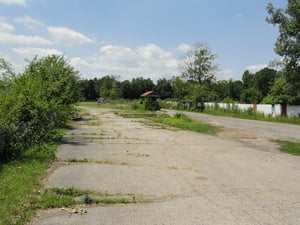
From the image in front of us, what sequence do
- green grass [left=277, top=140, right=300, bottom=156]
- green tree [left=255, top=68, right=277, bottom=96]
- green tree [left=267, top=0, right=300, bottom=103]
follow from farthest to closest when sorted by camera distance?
1. green tree [left=255, top=68, right=277, bottom=96]
2. green tree [left=267, top=0, right=300, bottom=103]
3. green grass [left=277, top=140, right=300, bottom=156]

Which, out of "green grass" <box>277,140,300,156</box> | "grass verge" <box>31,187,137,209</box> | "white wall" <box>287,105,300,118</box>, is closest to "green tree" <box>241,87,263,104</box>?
"white wall" <box>287,105,300,118</box>

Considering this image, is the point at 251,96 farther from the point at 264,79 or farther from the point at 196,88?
the point at 196,88

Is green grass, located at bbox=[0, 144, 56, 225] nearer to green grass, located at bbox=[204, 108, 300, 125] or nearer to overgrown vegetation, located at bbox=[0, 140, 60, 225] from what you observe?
overgrown vegetation, located at bbox=[0, 140, 60, 225]

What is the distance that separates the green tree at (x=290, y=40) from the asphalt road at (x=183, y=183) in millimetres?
18692

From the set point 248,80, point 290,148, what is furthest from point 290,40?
point 248,80

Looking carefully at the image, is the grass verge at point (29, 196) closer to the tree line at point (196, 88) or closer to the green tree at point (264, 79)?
the tree line at point (196, 88)

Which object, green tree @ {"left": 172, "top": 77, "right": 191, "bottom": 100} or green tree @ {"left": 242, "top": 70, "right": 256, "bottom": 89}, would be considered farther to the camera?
green tree @ {"left": 242, "top": 70, "right": 256, "bottom": 89}

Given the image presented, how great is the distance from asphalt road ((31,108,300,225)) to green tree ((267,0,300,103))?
18.7 meters

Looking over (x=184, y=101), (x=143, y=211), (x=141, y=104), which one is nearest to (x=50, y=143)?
(x=143, y=211)

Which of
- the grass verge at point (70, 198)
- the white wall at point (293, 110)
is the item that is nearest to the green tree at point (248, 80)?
the white wall at point (293, 110)

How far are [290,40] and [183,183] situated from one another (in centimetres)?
2541

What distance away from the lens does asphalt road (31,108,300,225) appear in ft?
16.0

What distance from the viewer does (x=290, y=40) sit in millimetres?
28266

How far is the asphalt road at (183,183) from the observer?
16.0ft
